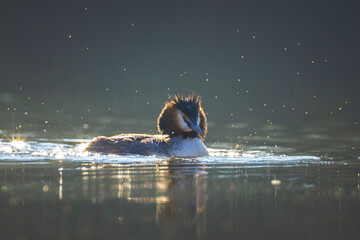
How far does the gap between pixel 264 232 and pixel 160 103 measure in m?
26.5

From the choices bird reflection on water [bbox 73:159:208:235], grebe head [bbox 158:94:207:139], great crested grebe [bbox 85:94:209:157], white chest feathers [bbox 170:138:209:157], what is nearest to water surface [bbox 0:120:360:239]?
bird reflection on water [bbox 73:159:208:235]

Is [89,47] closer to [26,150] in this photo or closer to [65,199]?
[26,150]

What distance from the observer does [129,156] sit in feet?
46.6

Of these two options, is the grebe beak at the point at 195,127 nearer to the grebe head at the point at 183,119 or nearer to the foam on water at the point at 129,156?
the grebe head at the point at 183,119

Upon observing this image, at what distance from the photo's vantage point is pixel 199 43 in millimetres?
61312

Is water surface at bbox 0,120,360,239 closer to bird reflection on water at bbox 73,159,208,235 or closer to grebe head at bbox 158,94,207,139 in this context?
bird reflection on water at bbox 73,159,208,235

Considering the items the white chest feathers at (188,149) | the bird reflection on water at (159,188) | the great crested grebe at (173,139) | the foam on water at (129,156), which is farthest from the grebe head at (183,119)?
the bird reflection on water at (159,188)

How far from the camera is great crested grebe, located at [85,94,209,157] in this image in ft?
47.8

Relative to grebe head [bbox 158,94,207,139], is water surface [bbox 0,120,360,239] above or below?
below

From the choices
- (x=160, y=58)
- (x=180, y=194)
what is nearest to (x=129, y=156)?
(x=180, y=194)

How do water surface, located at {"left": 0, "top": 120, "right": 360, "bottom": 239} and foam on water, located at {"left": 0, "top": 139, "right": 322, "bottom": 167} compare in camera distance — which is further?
foam on water, located at {"left": 0, "top": 139, "right": 322, "bottom": 167}

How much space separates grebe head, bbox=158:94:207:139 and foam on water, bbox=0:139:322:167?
2.17ft

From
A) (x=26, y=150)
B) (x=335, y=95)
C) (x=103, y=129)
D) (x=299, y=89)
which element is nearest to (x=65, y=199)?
(x=26, y=150)

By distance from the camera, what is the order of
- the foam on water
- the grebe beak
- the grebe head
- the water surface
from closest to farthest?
the water surface → the foam on water → the grebe beak → the grebe head
